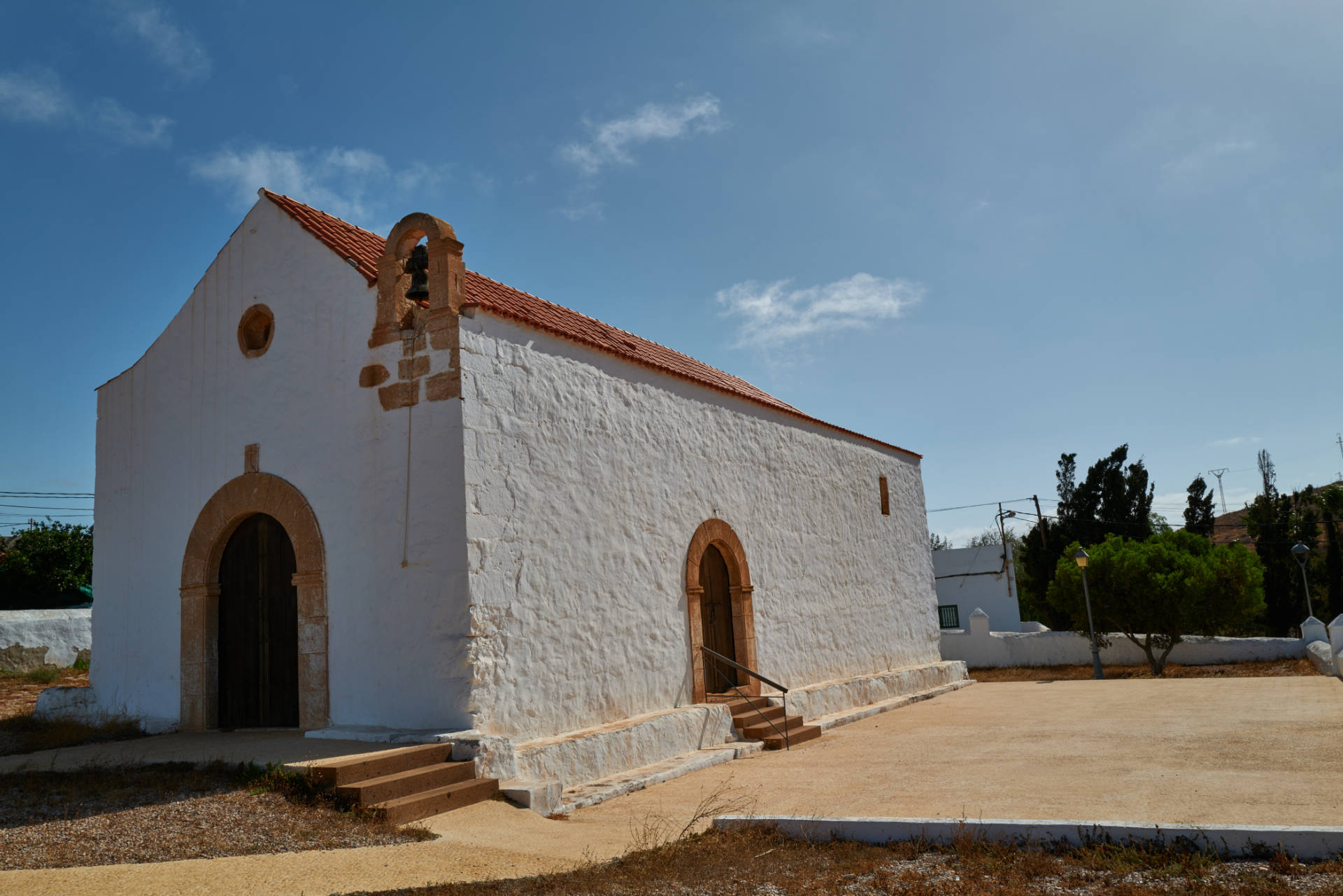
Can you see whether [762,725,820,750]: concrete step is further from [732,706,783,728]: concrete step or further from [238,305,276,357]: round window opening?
[238,305,276,357]: round window opening

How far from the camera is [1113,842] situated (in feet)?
14.8

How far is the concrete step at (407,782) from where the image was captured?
217 inches

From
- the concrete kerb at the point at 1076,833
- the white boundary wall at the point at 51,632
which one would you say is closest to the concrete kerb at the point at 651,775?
the concrete kerb at the point at 1076,833

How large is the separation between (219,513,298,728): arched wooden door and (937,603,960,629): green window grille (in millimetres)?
25363

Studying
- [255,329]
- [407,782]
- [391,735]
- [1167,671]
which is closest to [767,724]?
[391,735]

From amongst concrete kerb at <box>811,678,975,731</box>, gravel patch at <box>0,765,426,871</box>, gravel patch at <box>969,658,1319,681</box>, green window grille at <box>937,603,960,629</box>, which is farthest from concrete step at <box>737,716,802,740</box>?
green window grille at <box>937,603,960,629</box>

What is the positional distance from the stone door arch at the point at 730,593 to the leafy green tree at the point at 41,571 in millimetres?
15446

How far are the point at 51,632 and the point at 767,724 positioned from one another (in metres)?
11.0

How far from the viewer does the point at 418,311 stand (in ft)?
24.9

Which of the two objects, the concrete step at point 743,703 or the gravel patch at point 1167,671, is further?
the gravel patch at point 1167,671

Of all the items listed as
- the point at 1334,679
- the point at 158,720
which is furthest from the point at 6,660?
the point at 1334,679

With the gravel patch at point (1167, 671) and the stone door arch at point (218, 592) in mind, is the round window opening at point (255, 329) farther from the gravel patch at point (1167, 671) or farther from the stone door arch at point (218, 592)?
the gravel patch at point (1167, 671)

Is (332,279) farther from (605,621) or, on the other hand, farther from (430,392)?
(605,621)

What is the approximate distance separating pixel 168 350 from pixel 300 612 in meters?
3.58
